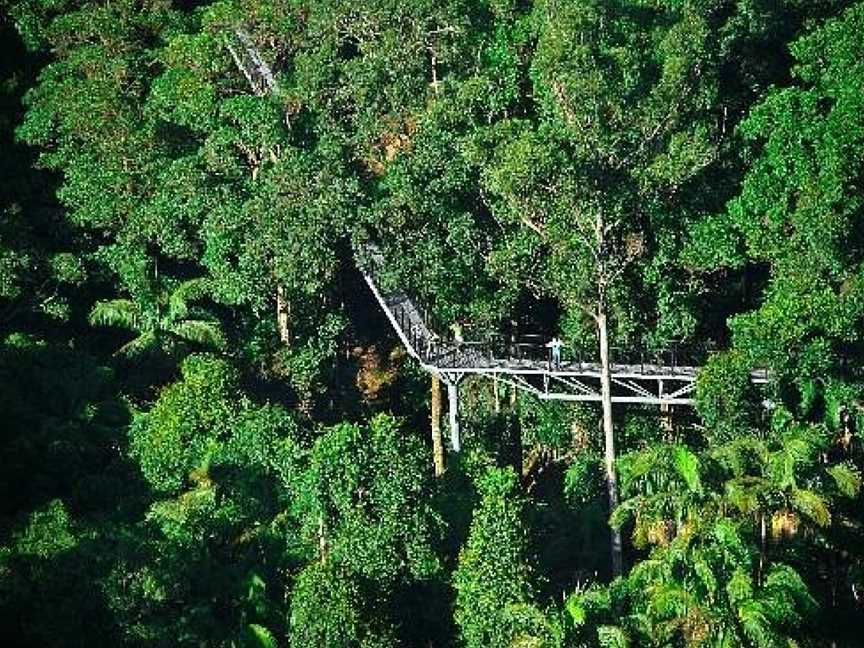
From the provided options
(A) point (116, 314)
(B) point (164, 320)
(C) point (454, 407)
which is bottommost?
(C) point (454, 407)

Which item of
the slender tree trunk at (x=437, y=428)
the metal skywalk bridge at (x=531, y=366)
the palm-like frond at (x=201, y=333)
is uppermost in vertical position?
the palm-like frond at (x=201, y=333)

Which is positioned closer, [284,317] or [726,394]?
[726,394]

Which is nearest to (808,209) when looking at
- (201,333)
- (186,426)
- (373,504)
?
(373,504)

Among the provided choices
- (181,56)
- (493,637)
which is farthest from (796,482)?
(181,56)

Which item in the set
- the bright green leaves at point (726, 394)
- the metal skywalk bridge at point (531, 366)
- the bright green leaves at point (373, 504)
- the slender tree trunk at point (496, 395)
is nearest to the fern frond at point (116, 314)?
the metal skywalk bridge at point (531, 366)

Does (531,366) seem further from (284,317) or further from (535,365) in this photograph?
(284,317)

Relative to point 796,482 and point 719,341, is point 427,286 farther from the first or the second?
point 796,482

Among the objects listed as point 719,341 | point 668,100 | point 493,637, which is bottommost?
point 493,637

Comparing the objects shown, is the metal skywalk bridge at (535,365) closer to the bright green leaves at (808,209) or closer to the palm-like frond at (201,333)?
the bright green leaves at (808,209)

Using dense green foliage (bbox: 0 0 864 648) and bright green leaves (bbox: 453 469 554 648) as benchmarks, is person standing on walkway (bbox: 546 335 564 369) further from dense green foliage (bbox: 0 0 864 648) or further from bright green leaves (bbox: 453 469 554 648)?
bright green leaves (bbox: 453 469 554 648)
